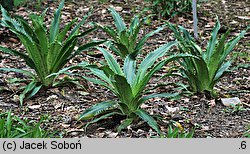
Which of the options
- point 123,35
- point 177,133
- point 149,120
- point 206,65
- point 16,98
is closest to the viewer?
point 177,133

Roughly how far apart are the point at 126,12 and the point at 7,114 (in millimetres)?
3093

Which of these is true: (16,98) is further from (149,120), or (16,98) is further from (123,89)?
(149,120)

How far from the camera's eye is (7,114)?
3.57 m

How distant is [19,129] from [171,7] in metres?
3.27

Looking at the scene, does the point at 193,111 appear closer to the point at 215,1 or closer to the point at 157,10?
the point at 157,10

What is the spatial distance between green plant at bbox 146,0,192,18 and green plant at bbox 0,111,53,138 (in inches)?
114

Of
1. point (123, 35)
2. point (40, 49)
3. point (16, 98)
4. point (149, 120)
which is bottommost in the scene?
point (149, 120)

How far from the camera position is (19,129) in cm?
316

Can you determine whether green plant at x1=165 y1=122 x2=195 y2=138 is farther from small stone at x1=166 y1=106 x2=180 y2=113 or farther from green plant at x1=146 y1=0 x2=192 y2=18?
green plant at x1=146 y1=0 x2=192 y2=18

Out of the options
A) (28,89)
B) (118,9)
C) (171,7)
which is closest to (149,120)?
(28,89)

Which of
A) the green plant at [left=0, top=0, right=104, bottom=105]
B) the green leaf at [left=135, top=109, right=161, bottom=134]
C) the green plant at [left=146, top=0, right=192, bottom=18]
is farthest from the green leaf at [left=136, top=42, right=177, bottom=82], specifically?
the green plant at [left=146, top=0, right=192, bottom=18]

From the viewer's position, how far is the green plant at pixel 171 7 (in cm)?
596
